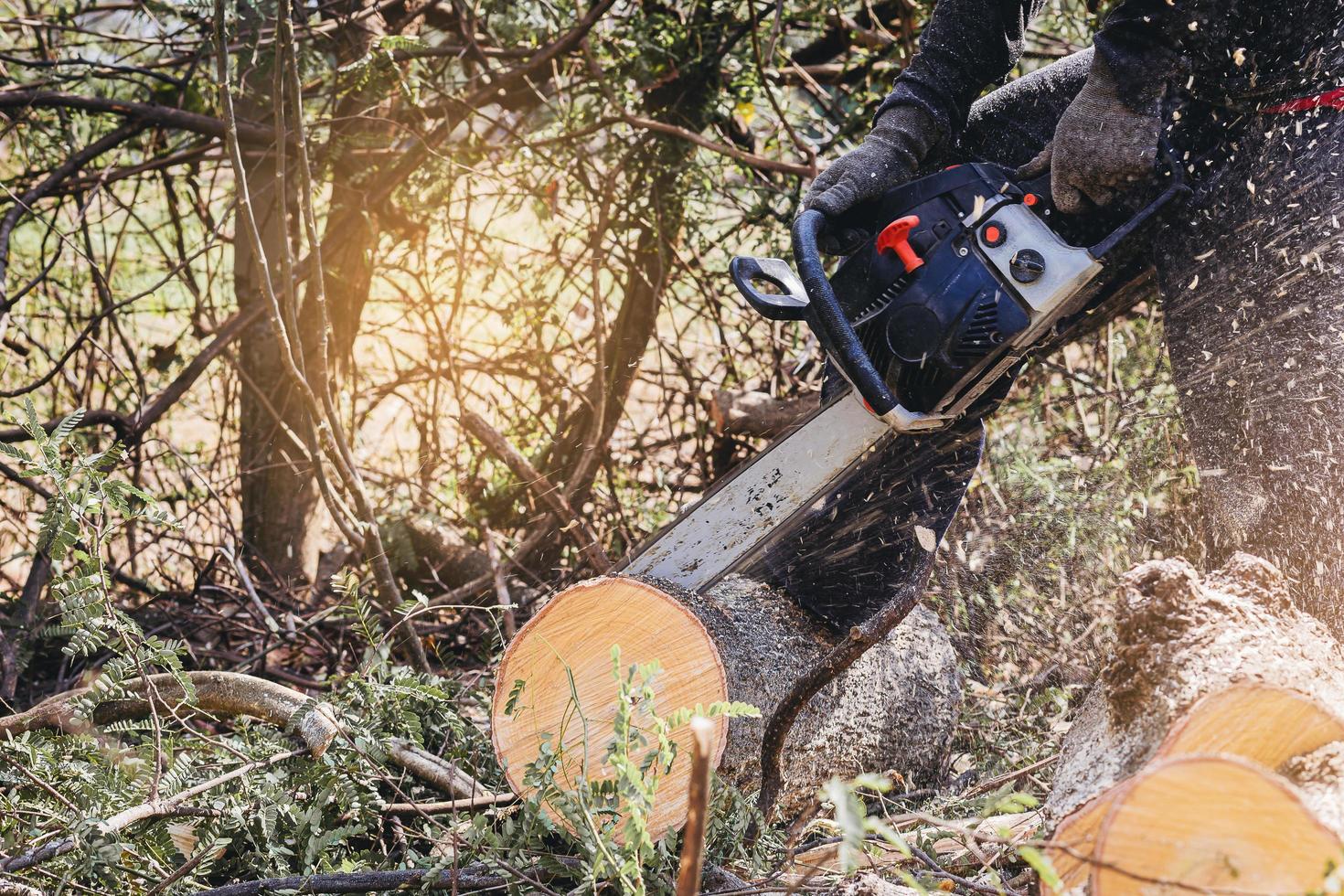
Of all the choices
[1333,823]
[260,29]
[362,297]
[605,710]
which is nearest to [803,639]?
[605,710]

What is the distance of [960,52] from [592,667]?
4.97 feet

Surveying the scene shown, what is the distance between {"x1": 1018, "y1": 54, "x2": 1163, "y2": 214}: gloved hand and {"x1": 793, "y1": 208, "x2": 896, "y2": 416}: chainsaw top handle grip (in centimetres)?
50

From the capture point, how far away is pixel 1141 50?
5.83 ft

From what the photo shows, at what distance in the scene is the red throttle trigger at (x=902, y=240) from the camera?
6.61 feet

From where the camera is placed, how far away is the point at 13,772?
1.87 m

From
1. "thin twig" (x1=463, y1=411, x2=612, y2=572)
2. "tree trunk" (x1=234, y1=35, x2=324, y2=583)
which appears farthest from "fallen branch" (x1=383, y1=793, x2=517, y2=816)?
"tree trunk" (x1=234, y1=35, x2=324, y2=583)

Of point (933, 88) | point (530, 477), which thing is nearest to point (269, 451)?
point (530, 477)

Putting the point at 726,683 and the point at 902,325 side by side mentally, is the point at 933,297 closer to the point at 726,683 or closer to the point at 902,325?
the point at 902,325

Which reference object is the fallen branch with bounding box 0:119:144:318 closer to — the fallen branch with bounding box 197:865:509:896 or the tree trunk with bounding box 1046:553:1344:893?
the fallen branch with bounding box 197:865:509:896

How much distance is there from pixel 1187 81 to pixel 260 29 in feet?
7.95

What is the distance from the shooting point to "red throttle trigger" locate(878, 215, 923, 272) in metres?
2.01

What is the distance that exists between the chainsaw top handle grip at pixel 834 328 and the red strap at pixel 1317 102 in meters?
0.85

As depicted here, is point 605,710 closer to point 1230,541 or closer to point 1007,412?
point 1230,541

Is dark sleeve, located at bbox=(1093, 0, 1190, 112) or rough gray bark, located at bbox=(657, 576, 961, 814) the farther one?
rough gray bark, located at bbox=(657, 576, 961, 814)
